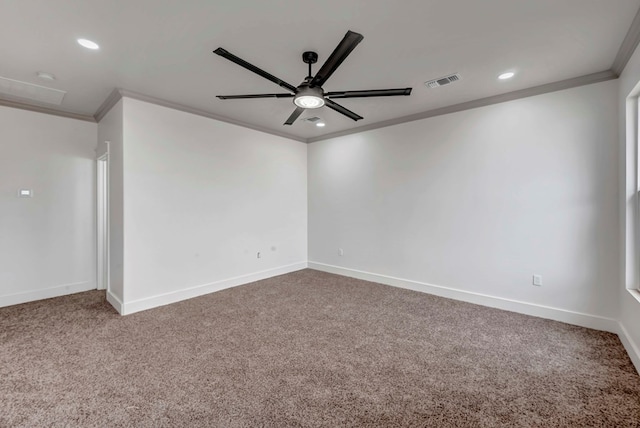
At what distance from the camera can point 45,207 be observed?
4.05 m

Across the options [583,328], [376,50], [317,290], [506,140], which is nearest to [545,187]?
[506,140]

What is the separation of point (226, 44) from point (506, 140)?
3445mm

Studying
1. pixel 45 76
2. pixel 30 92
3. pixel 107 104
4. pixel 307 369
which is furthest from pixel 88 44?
pixel 307 369

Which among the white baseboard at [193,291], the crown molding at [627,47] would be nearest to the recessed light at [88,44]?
the white baseboard at [193,291]

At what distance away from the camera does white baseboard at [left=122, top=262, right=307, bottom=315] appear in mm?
3497

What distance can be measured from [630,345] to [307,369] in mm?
2848

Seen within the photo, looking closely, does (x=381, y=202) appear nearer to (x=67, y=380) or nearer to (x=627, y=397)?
(x=627, y=397)

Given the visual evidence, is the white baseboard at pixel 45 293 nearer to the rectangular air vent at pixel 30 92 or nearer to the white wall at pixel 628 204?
the rectangular air vent at pixel 30 92

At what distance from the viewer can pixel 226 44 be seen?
2500 mm

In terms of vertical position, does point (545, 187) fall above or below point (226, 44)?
below

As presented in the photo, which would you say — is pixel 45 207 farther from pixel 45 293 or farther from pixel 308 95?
pixel 308 95

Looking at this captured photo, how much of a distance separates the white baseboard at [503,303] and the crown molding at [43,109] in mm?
4989

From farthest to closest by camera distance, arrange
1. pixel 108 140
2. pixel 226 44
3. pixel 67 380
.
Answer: pixel 108 140
pixel 226 44
pixel 67 380

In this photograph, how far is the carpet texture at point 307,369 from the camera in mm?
1803
